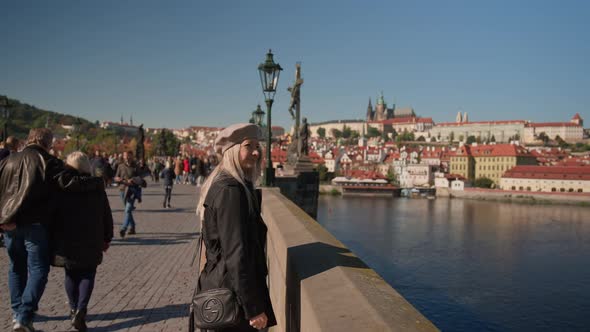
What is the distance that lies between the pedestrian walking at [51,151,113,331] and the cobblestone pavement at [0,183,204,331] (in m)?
0.31

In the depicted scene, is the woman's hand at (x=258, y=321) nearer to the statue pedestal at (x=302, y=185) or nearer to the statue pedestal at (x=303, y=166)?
the statue pedestal at (x=302, y=185)

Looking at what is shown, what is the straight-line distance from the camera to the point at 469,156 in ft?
336

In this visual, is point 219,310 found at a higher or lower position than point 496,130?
lower

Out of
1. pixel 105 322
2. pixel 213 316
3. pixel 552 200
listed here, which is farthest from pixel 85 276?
pixel 552 200

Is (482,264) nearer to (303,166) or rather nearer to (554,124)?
(303,166)

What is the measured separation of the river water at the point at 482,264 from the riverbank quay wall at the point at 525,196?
2088 centimetres

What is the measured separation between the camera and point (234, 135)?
2.56 m

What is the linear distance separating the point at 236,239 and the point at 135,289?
3590mm

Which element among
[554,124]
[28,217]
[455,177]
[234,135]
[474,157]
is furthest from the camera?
[554,124]

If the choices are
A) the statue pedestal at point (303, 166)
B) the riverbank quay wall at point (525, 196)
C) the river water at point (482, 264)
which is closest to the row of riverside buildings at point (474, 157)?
the riverbank quay wall at point (525, 196)

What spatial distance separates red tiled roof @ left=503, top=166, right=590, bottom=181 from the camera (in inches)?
3243

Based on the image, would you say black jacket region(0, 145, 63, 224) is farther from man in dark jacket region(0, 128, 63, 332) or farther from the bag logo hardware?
the bag logo hardware

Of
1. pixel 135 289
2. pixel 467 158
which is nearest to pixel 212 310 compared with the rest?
pixel 135 289

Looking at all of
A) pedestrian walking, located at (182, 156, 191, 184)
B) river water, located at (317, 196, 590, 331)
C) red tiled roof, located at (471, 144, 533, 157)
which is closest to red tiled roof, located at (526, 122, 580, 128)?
red tiled roof, located at (471, 144, 533, 157)
